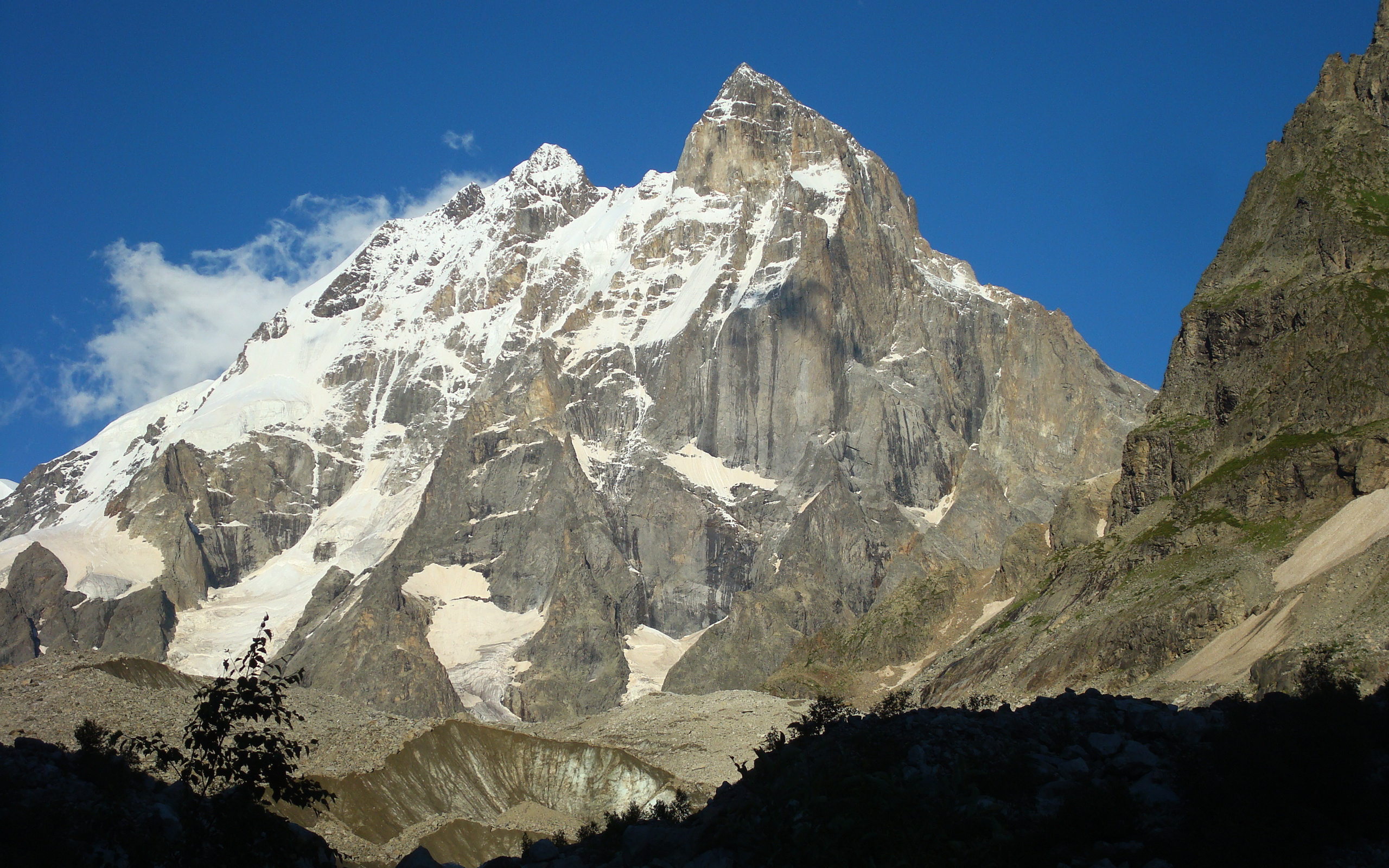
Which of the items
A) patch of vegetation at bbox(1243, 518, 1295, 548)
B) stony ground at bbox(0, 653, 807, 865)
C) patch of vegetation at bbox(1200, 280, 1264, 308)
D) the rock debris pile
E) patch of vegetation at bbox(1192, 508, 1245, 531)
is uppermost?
patch of vegetation at bbox(1200, 280, 1264, 308)

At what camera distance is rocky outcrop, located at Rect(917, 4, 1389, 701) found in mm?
51500

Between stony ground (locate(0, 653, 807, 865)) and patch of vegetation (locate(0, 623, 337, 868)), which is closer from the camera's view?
patch of vegetation (locate(0, 623, 337, 868))

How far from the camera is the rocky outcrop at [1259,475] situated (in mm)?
51500

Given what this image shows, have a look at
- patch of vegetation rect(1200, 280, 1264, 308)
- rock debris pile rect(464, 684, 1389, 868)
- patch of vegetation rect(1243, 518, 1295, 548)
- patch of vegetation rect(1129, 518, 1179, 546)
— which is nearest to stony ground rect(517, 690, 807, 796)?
patch of vegetation rect(1129, 518, 1179, 546)

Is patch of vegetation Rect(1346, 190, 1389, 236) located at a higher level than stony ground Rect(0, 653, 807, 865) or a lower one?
higher

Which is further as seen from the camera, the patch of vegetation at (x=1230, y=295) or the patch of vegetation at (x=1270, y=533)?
the patch of vegetation at (x=1230, y=295)

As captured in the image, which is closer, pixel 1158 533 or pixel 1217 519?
pixel 1217 519

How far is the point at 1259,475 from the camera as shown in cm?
6328

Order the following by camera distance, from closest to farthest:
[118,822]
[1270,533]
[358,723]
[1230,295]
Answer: [118,822], [358,723], [1270,533], [1230,295]

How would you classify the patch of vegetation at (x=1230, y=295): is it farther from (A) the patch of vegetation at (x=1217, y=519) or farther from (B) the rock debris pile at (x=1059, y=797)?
(B) the rock debris pile at (x=1059, y=797)

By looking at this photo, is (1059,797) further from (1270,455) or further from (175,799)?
(1270,455)

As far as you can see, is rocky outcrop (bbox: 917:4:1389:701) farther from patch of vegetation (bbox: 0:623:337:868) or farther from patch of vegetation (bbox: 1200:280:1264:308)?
patch of vegetation (bbox: 0:623:337:868)

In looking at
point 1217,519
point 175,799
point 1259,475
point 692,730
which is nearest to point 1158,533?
point 1217,519

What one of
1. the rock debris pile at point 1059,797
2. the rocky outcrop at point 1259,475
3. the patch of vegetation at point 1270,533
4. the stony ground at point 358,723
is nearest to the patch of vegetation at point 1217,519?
the rocky outcrop at point 1259,475
